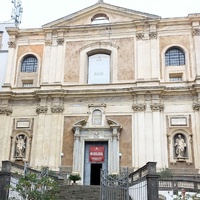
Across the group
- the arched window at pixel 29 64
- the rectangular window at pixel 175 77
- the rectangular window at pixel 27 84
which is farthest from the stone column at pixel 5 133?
the rectangular window at pixel 175 77

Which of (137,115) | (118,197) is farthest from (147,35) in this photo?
(118,197)

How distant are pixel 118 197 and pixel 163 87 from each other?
11.9 m

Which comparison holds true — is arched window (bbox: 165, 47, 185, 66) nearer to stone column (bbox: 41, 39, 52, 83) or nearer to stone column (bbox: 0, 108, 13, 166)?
stone column (bbox: 41, 39, 52, 83)

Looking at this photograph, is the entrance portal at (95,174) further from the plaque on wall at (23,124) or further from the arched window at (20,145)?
the plaque on wall at (23,124)

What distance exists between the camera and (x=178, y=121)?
21.9 meters

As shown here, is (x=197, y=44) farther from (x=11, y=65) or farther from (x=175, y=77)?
(x=11, y=65)

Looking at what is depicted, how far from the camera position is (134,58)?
24.2 m

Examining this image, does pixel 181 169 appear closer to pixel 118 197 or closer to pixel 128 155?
pixel 128 155

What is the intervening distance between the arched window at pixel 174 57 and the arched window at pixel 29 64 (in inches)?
409

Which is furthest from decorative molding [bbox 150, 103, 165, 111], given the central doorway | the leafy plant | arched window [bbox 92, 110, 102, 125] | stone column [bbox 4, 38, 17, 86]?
the leafy plant

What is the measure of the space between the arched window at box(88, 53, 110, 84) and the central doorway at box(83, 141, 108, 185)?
505 centimetres

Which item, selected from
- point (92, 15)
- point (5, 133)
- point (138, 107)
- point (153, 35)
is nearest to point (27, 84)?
point (5, 133)

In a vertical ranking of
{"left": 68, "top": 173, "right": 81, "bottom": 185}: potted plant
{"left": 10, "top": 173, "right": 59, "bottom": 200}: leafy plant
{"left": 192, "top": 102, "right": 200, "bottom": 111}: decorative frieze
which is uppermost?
{"left": 192, "top": 102, "right": 200, "bottom": 111}: decorative frieze

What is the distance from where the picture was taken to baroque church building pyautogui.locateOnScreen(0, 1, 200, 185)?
21.6 m
